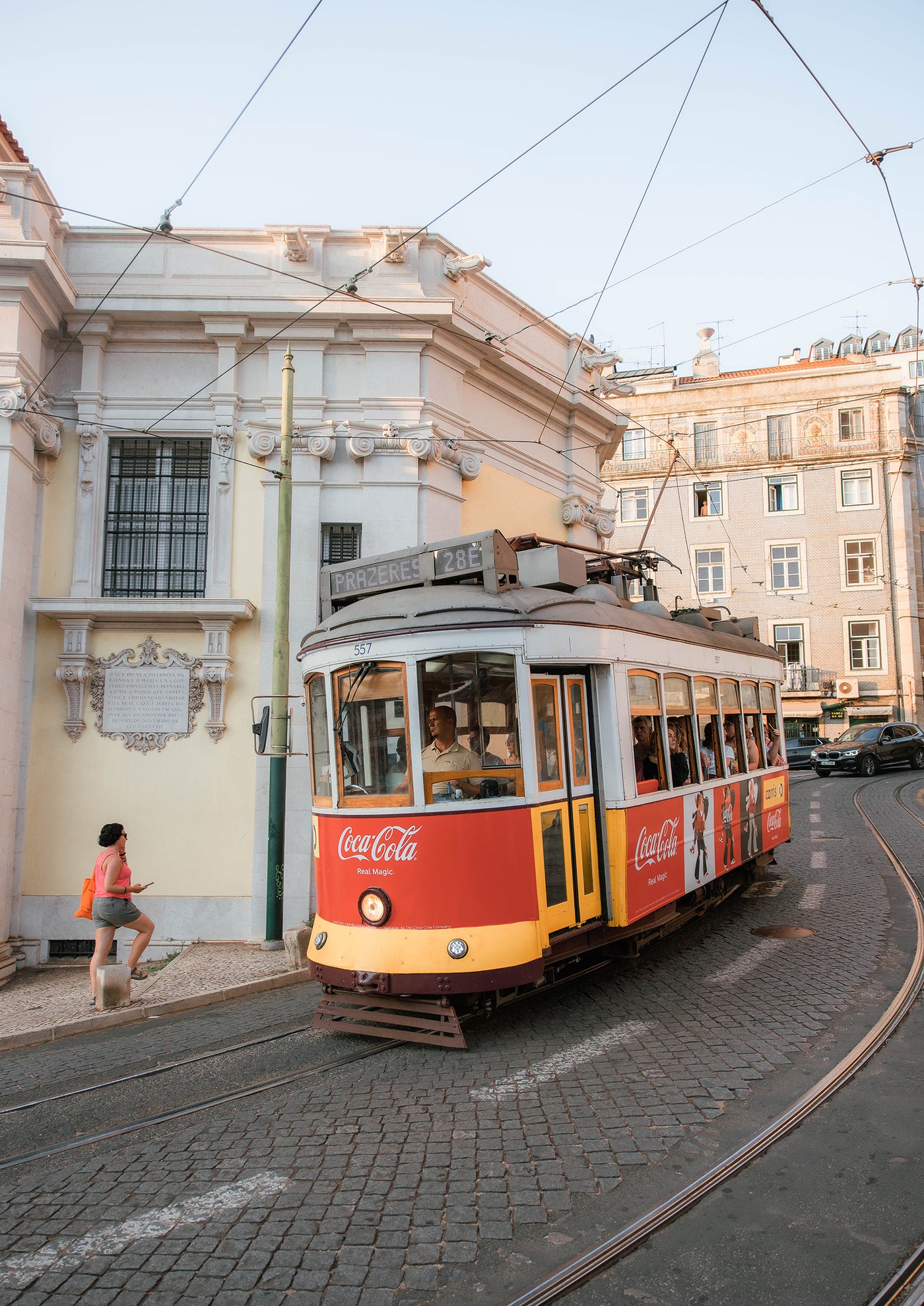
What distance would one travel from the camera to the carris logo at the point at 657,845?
7121mm

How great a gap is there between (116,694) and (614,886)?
23.9 ft

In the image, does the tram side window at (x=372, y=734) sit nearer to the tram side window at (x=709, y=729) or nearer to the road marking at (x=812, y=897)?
the tram side window at (x=709, y=729)

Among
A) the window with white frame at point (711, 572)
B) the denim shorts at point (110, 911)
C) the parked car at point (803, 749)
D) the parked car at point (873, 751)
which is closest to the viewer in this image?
the denim shorts at point (110, 911)

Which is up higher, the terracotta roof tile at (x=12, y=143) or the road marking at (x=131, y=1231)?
the terracotta roof tile at (x=12, y=143)

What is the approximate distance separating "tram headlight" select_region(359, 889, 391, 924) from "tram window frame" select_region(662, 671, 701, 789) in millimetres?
3015

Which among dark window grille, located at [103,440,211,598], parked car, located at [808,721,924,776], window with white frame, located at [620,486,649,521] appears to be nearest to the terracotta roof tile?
dark window grille, located at [103,440,211,598]

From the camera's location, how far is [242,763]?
11.4 m

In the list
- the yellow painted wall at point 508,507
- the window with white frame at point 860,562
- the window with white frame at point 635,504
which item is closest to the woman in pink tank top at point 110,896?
the yellow painted wall at point 508,507

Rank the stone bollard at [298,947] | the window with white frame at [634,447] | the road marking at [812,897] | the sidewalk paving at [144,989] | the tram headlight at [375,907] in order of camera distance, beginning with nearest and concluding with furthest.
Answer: the tram headlight at [375,907], the sidewalk paving at [144,989], the stone bollard at [298,947], the road marking at [812,897], the window with white frame at [634,447]

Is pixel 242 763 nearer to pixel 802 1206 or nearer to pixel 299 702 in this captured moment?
pixel 299 702

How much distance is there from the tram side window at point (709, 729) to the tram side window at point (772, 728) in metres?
2.03

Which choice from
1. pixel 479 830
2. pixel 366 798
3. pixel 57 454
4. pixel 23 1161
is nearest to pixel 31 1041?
pixel 23 1161

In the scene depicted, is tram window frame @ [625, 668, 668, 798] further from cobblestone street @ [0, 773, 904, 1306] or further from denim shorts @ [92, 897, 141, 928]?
denim shorts @ [92, 897, 141, 928]

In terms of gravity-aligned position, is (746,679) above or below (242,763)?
above
